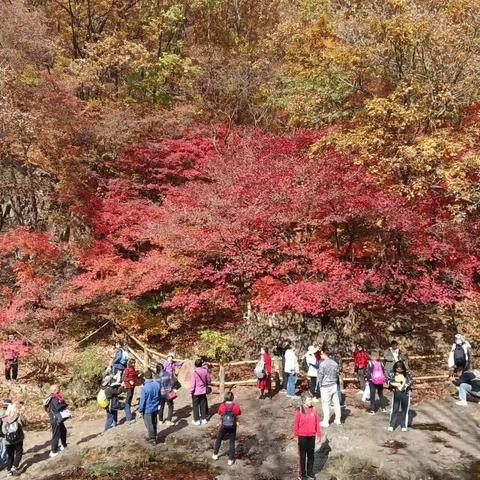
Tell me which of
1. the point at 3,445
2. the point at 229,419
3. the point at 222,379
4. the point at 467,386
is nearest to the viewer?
the point at 229,419

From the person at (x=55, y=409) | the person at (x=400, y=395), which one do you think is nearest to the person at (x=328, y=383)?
the person at (x=400, y=395)

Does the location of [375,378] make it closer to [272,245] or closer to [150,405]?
[272,245]

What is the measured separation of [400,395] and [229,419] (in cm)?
360

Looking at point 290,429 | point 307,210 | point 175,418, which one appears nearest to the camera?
point 290,429

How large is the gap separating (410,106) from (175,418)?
12.1 metres

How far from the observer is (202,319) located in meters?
19.6

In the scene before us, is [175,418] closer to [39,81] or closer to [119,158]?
[119,158]

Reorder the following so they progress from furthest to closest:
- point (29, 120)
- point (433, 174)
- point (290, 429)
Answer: point (29, 120)
point (433, 174)
point (290, 429)

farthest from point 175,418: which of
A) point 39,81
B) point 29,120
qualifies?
point 39,81

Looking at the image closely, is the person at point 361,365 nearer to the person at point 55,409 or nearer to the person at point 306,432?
the person at point 306,432

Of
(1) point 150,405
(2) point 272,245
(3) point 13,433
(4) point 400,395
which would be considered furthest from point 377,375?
(3) point 13,433

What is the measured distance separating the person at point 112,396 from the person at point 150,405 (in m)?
1.47

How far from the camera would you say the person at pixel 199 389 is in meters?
10.9

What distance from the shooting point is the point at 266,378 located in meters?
12.7
